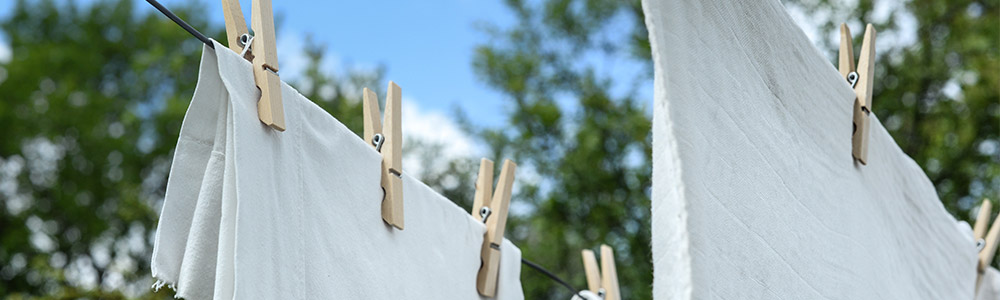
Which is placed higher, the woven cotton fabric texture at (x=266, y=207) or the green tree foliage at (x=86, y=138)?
the green tree foliage at (x=86, y=138)

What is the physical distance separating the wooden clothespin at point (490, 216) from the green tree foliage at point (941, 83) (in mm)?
3935

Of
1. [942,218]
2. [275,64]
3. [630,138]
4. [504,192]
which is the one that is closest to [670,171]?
[275,64]

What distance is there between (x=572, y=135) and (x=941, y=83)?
1896mm

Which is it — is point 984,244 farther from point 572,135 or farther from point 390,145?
point 572,135

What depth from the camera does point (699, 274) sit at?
0.60 m

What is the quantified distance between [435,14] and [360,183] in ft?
27.9

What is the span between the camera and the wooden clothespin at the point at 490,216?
3.83ft

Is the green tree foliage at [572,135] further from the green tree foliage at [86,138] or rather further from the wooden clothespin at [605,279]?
the wooden clothespin at [605,279]

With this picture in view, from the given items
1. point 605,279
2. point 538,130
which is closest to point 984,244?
point 605,279

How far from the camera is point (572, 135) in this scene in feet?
18.0

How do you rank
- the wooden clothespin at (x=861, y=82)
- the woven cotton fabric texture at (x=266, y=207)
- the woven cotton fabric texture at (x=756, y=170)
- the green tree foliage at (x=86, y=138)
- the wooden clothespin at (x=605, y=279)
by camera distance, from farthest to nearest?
the green tree foliage at (x=86, y=138), the wooden clothespin at (x=605, y=279), the wooden clothespin at (x=861, y=82), the woven cotton fabric texture at (x=266, y=207), the woven cotton fabric texture at (x=756, y=170)

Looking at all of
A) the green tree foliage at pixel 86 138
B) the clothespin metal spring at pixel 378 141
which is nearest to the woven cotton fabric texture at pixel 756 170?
the clothespin metal spring at pixel 378 141

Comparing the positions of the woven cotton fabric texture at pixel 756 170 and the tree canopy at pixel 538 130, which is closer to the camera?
the woven cotton fabric texture at pixel 756 170

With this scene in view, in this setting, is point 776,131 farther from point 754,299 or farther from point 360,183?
point 360,183
